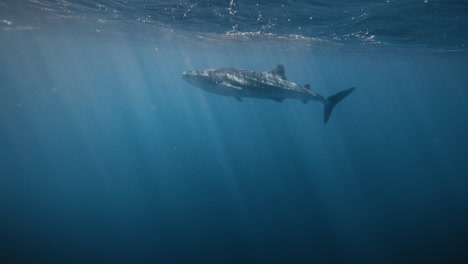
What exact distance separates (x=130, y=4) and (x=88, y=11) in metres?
5.38

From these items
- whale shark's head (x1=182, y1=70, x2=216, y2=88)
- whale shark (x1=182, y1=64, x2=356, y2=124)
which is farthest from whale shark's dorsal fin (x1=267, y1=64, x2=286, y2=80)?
whale shark's head (x1=182, y1=70, x2=216, y2=88)

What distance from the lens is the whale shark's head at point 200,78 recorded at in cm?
1009

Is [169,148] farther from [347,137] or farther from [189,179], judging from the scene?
[347,137]

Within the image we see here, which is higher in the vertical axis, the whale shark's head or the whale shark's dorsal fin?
the whale shark's head

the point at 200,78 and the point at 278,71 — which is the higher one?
the point at 200,78

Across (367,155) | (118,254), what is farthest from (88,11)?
(367,155)

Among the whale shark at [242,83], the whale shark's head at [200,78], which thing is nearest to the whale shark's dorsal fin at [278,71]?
the whale shark at [242,83]

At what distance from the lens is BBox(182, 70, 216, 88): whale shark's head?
1009cm

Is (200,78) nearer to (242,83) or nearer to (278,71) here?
(242,83)

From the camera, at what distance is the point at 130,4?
14656 millimetres

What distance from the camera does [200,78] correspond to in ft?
33.3

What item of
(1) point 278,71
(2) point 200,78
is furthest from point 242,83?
(1) point 278,71

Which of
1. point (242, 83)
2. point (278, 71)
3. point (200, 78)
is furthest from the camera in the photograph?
point (278, 71)

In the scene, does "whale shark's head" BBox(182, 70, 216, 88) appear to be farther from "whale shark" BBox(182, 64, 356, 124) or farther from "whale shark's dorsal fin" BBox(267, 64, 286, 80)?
"whale shark's dorsal fin" BBox(267, 64, 286, 80)
